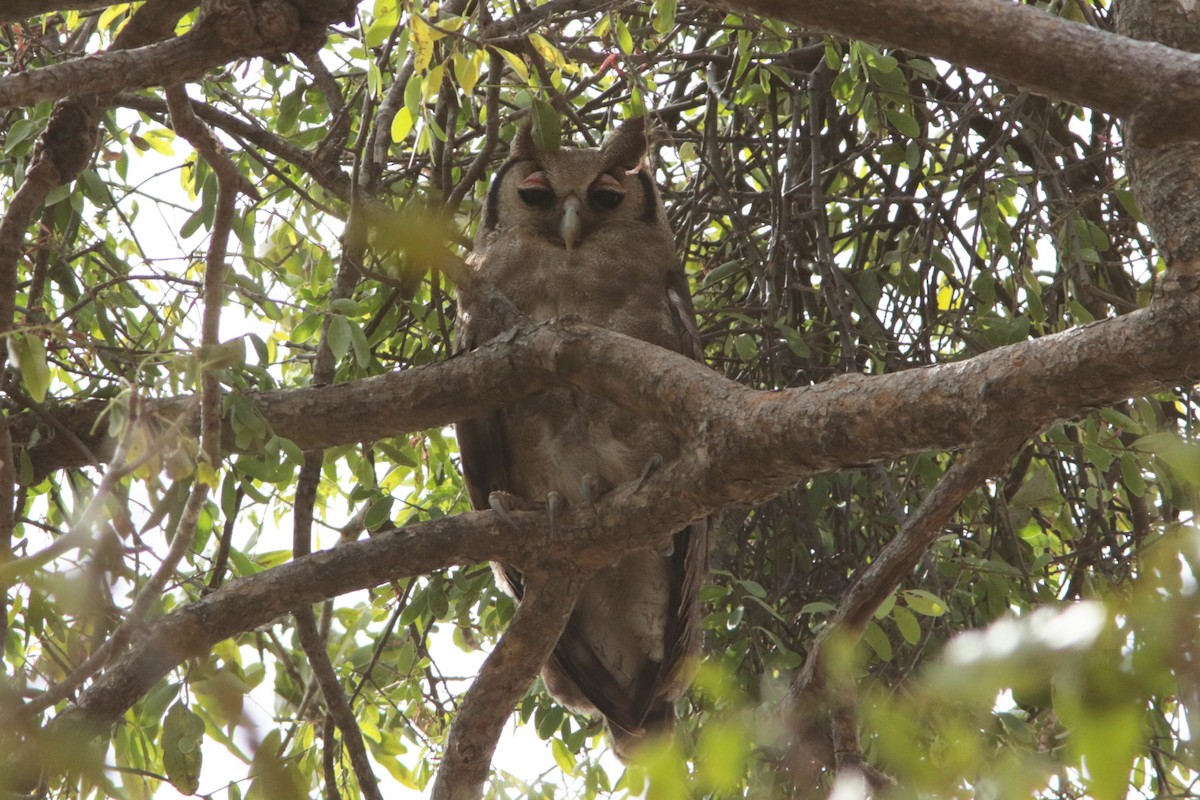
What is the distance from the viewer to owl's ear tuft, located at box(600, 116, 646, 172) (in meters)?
3.30

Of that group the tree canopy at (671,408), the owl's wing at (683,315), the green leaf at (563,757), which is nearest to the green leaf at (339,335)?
the tree canopy at (671,408)

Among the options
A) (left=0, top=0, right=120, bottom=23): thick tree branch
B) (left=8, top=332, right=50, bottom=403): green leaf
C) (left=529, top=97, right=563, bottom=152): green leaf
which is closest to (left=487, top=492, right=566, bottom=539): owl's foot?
(left=529, top=97, right=563, bottom=152): green leaf

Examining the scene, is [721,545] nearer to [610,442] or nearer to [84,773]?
[610,442]

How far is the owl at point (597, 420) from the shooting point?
2969 millimetres

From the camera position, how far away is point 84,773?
667 millimetres

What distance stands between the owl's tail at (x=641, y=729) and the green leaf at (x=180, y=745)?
3.99 feet

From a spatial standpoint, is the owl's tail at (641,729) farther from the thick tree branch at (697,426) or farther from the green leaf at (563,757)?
the thick tree branch at (697,426)

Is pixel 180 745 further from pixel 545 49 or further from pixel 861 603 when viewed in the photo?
pixel 545 49

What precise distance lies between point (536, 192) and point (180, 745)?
187cm

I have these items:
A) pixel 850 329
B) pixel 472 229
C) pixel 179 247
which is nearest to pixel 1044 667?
pixel 850 329

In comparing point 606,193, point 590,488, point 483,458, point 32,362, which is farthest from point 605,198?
point 32,362

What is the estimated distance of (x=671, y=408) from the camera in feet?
6.50

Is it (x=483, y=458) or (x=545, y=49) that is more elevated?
(x=545, y=49)

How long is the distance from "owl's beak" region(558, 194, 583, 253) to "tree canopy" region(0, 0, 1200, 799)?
0.89 feet
